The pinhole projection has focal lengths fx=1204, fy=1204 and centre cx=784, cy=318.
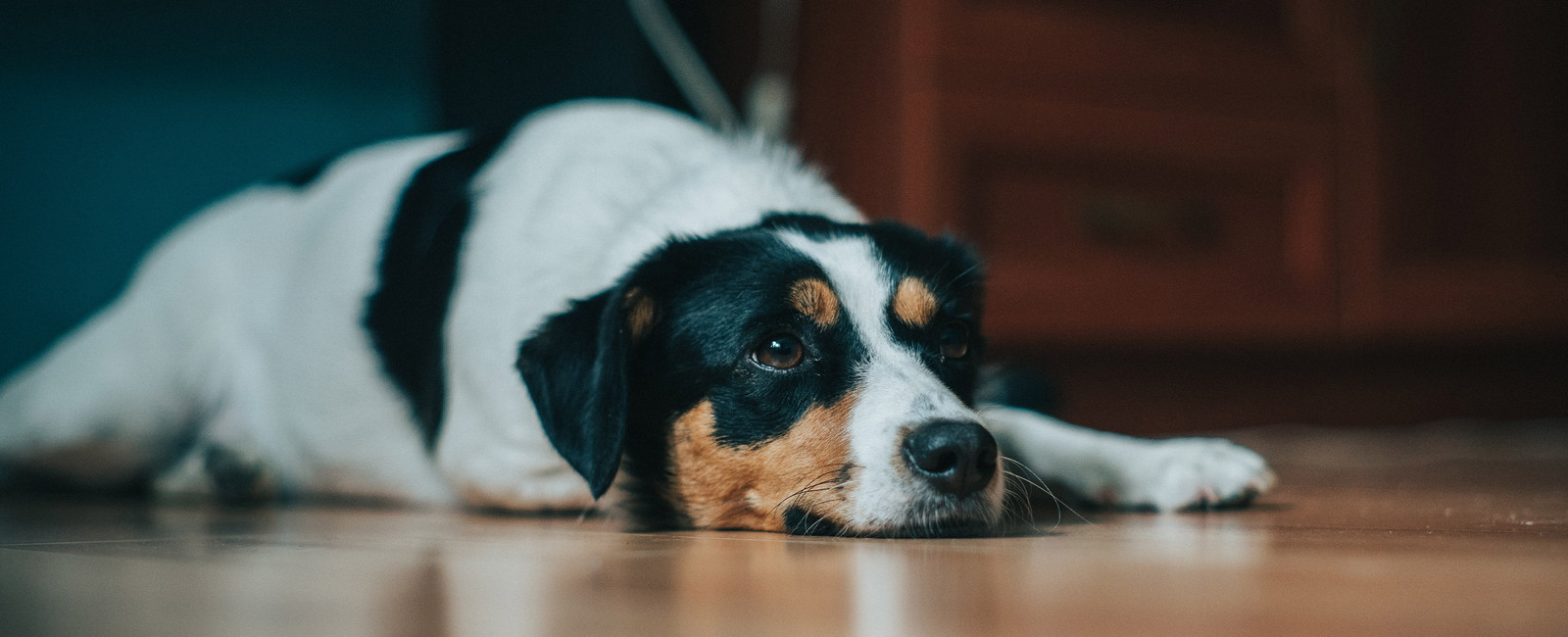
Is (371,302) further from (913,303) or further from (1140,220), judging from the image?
(1140,220)

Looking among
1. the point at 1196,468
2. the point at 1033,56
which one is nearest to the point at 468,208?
the point at 1196,468

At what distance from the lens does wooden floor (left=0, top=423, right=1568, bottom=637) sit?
769 mm

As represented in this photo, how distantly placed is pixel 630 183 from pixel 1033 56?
1655mm

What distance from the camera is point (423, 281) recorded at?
2.15m

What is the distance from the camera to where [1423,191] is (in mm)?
4113

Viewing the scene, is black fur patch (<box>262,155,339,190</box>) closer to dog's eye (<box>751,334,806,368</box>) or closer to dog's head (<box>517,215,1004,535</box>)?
dog's head (<box>517,215,1004,535</box>)

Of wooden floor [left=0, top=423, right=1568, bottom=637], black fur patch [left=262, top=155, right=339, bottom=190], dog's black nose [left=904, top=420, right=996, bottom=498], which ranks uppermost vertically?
black fur patch [left=262, top=155, right=339, bottom=190]

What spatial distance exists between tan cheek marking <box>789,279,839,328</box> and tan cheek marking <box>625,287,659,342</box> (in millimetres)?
226

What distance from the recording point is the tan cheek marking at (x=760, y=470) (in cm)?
149

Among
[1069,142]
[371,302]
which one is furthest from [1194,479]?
[1069,142]

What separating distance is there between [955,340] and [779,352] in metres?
0.30

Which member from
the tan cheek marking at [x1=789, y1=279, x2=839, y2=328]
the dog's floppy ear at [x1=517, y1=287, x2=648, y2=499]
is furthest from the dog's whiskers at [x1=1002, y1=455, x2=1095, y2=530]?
the dog's floppy ear at [x1=517, y1=287, x2=648, y2=499]

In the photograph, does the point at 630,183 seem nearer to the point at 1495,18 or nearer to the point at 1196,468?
the point at 1196,468

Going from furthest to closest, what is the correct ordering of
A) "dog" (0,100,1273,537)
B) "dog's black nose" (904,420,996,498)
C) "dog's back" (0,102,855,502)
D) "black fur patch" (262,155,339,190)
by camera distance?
"black fur patch" (262,155,339,190) < "dog's back" (0,102,855,502) < "dog" (0,100,1273,537) < "dog's black nose" (904,420,996,498)
